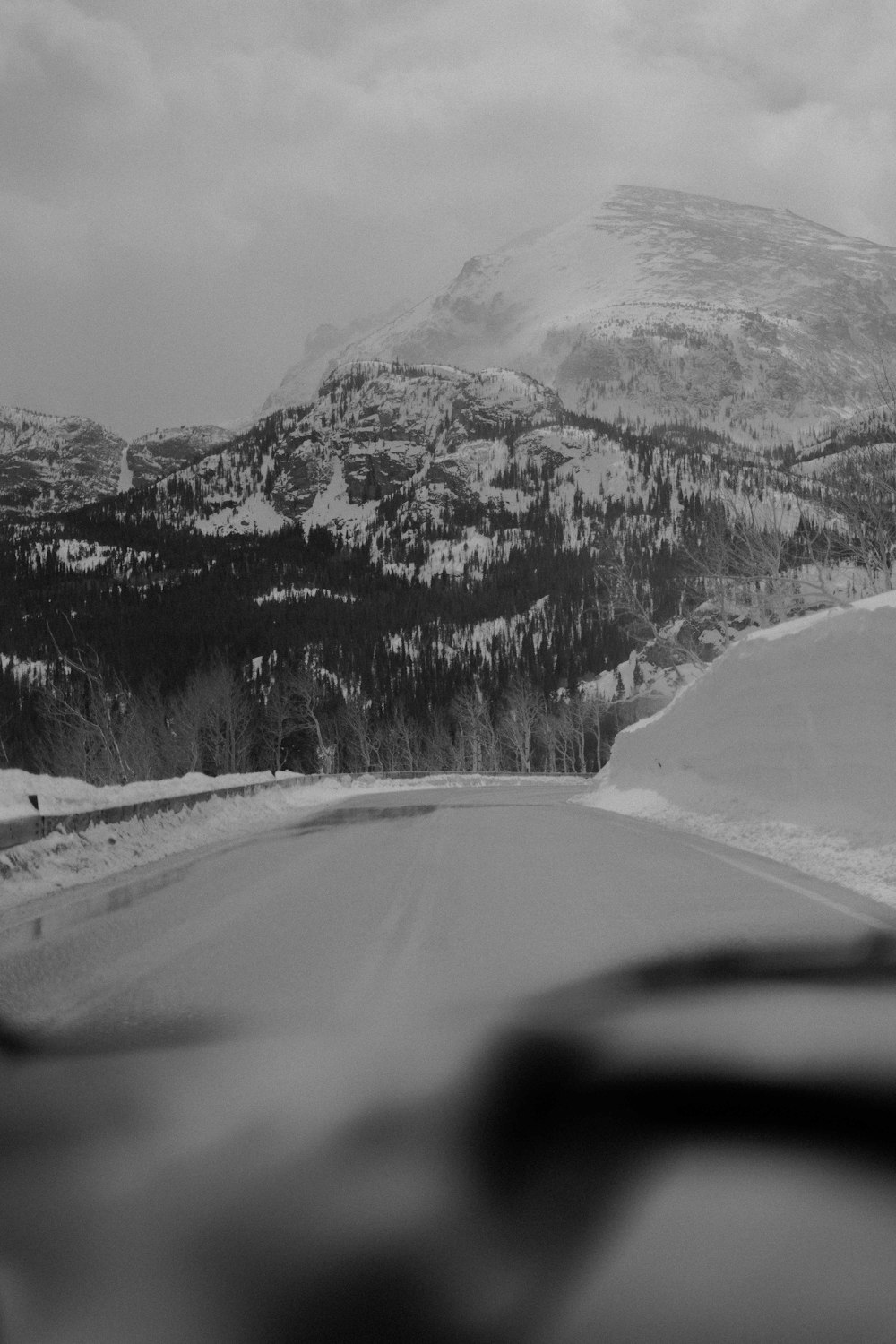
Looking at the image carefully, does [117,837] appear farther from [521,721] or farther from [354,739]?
[354,739]

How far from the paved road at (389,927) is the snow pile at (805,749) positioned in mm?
1054

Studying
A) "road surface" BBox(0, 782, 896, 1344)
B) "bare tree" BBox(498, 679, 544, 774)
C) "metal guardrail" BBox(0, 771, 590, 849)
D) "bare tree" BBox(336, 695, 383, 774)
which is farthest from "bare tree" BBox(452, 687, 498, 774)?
"road surface" BBox(0, 782, 896, 1344)

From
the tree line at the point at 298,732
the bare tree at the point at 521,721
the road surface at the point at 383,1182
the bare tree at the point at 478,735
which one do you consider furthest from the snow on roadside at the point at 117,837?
the bare tree at the point at 478,735

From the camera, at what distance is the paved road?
435 cm

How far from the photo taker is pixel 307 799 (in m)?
28.1

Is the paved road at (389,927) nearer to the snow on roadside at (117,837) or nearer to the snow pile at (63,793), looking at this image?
the snow on roadside at (117,837)

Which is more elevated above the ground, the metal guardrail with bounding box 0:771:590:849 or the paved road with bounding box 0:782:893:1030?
the metal guardrail with bounding box 0:771:590:849

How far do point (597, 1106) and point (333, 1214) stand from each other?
1004mm

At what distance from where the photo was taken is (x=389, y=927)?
6.03 metres

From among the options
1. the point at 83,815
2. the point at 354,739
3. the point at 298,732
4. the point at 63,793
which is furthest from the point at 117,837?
the point at 354,739

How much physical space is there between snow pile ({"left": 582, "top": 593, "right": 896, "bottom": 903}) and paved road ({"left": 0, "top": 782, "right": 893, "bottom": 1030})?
1054 mm

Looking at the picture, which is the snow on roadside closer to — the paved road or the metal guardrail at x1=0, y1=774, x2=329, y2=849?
the metal guardrail at x1=0, y1=774, x2=329, y2=849

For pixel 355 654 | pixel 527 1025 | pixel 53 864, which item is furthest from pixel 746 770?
pixel 355 654

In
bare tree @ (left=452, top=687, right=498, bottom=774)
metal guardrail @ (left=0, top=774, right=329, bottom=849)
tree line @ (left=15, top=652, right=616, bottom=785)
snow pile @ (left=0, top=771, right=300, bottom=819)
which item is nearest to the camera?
metal guardrail @ (left=0, top=774, right=329, bottom=849)
